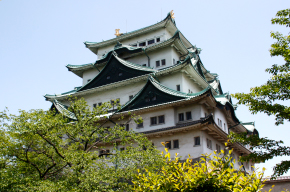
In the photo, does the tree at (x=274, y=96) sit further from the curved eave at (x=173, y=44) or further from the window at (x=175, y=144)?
the curved eave at (x=173, y=44)

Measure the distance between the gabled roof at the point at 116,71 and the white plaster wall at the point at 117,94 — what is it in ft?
3.27

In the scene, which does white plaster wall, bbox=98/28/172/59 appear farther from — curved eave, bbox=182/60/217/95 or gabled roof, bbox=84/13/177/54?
curved eave, bbox=182/60/217/95

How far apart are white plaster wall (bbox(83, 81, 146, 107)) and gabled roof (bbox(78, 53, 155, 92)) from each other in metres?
1.00

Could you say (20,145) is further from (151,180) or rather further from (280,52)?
(280,52)

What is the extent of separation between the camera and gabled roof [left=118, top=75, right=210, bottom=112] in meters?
28.1

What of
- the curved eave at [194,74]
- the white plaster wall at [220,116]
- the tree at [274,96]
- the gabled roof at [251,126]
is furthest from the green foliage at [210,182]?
the gabled roof at [251,126]

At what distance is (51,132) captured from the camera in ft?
61.3

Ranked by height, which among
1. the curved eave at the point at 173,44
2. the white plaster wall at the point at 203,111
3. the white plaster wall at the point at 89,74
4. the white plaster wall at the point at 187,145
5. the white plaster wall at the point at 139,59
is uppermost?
the curved eave at the point at 173,44

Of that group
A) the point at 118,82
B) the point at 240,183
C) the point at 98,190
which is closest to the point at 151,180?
the point at 240,183

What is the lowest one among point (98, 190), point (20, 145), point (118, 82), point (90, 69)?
point (98, 190)

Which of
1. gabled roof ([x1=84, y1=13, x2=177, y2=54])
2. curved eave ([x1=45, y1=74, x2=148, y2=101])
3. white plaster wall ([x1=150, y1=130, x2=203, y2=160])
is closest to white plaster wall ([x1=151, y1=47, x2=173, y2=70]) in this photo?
curved eave ([x1=45, y1=74, x2=148, y2=101])

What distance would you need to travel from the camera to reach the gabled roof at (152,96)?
28100 mm

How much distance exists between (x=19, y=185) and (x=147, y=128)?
14215 millimetres

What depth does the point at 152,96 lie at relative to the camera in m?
29.2
